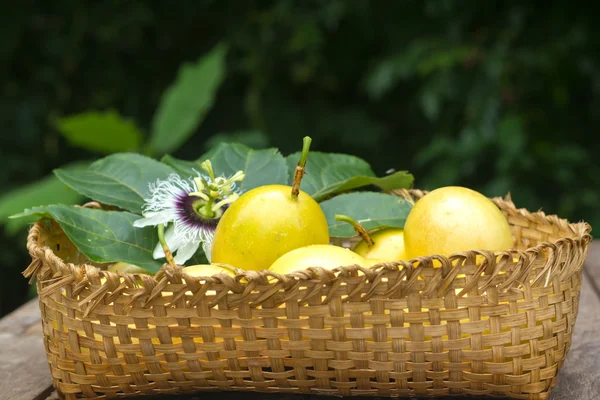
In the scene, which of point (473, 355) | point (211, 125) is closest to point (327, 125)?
point (211, 125)

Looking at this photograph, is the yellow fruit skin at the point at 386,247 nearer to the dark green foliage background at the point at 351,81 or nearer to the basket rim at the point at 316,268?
the basket rim at the point at 316,268

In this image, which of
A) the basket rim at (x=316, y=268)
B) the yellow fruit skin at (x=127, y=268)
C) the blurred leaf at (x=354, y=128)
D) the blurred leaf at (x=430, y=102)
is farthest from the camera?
the blurred leaf at (x=354, y=128)

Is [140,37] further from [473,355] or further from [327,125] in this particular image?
[473,355]

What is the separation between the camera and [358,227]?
753mm

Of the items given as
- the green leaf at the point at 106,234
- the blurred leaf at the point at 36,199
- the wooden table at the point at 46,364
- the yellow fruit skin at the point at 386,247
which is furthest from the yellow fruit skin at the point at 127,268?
the blurred leaf at the point at 36,199

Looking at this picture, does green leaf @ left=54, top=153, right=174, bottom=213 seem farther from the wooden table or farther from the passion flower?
the wooden table

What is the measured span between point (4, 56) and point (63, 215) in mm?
1758

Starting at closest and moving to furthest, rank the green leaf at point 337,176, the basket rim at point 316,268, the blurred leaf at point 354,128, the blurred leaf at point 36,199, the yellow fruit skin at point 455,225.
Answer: the basket rim at point 316,268 → the yellow fruit skin at point 455,225 → the green leaf at point 337,176 → the blurred leaf at point 36,199 → the blurred leaf at point 354,128

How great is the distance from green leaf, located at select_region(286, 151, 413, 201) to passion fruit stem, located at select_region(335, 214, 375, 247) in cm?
10

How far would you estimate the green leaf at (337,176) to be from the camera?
0.87 m

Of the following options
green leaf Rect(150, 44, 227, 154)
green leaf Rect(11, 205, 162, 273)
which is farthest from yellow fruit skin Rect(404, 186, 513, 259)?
green leaf Rect(150, 44, 227, 154)

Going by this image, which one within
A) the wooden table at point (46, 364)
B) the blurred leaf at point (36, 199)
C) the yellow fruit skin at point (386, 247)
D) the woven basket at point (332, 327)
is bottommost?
the wooden table at point (46, 364)

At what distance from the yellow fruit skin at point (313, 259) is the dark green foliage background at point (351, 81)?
119cm

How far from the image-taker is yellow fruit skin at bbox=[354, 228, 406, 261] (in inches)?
29.9
